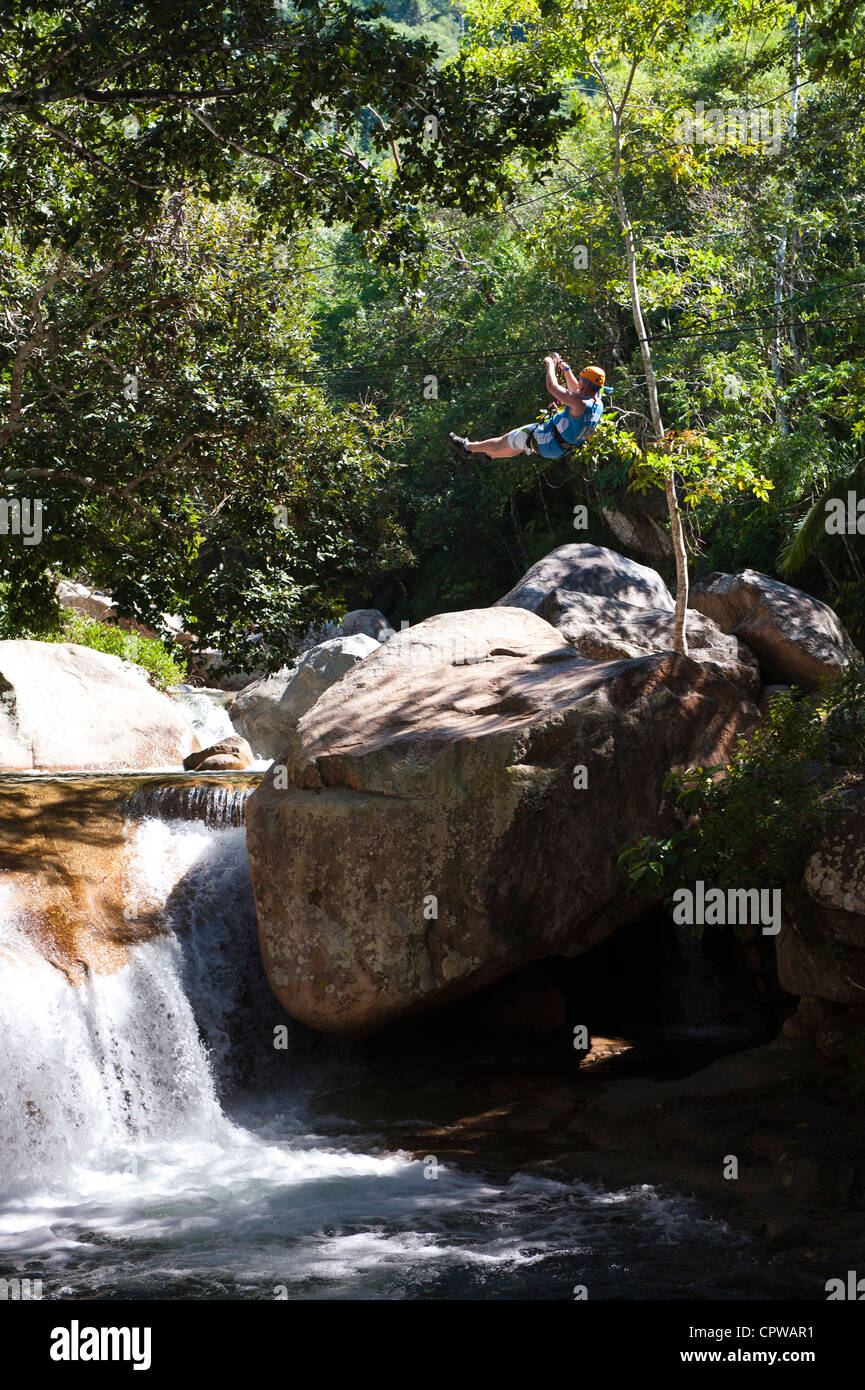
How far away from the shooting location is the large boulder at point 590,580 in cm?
1705

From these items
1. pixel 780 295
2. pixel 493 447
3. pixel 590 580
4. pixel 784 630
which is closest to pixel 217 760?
pixel 590 580

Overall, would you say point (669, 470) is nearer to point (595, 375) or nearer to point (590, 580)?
point (595, 375)

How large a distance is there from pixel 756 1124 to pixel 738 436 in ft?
43.8

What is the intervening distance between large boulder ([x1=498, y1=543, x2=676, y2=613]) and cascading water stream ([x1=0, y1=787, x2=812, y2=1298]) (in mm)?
7004

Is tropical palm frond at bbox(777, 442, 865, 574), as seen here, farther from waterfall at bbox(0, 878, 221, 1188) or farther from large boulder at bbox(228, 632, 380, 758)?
waterfall at bbox(0, 878, 221, 1188)

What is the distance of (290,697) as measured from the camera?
71.3 feet

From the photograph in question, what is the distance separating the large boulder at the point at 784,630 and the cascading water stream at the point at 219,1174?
771 cm

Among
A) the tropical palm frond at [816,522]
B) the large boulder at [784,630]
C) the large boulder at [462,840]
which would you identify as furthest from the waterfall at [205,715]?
the large boulder at [462,840]

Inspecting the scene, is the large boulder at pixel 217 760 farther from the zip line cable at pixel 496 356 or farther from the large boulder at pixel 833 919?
the large boulder at pixel 833 919

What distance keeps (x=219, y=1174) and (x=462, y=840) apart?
10.3 feet

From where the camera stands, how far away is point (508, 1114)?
30.5ft

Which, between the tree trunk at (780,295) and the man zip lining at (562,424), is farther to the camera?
the tree trunk at (780,295)

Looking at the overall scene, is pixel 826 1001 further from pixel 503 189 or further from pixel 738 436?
pixel 738 436

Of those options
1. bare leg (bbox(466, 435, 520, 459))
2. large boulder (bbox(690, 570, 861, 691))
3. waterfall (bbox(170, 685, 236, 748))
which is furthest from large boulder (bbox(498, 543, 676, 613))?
waterfall (bbox(170, 685, 236, 748))
